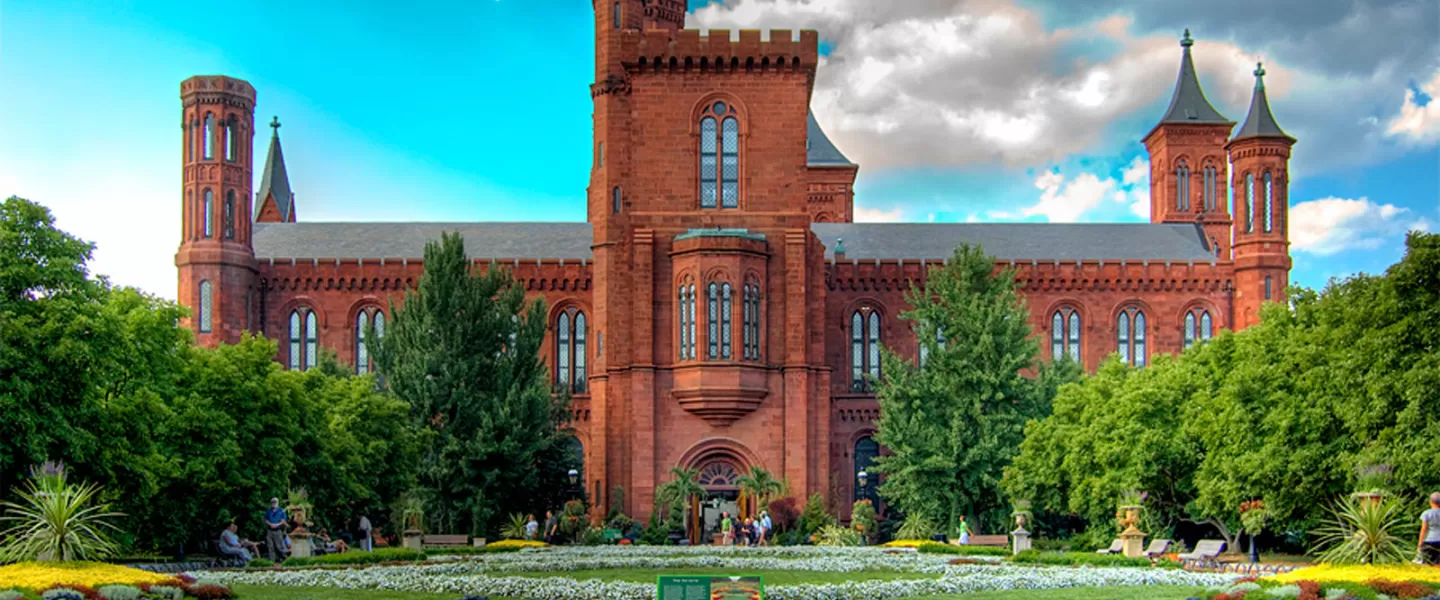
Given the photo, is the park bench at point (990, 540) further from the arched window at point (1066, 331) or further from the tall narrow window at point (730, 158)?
the arched window at point (1066, 331)

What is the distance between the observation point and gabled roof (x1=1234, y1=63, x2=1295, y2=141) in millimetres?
70188

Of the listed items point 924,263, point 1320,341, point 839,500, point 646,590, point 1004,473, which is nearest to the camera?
point 646,590

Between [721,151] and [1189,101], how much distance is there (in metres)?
31.2

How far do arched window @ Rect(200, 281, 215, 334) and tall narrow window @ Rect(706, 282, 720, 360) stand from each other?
70.2 ft

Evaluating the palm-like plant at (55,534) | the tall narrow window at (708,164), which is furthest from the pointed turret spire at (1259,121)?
the palm-like plant at (55,534)

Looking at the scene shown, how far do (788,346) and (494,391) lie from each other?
9888mm

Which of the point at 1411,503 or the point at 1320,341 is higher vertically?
the point at 1320,341

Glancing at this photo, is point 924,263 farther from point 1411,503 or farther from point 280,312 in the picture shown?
point 1411,503

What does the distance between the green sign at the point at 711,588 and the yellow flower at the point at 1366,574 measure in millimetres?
8601

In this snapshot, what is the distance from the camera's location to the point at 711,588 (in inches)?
725

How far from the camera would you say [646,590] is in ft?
86.8

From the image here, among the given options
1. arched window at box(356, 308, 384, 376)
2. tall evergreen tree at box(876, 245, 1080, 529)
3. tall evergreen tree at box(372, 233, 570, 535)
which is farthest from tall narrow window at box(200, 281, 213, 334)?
tall evergreen tree at box(876, 245, 1080, 529)

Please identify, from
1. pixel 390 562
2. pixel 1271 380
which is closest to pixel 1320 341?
pixel 1271 380

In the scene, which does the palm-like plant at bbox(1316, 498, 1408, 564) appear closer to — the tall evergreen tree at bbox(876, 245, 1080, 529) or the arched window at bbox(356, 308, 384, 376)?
the tall evergreen tree at bbox(876, 245, 1080, 529)
